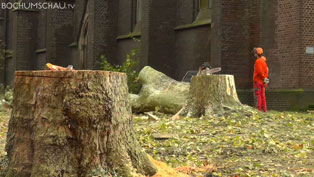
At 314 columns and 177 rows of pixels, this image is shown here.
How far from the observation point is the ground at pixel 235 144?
6.15 meters

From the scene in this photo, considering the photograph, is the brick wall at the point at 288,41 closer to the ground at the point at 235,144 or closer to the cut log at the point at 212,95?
the ground at the point at 235,144

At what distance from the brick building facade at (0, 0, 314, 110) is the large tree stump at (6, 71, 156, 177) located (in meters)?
11.1

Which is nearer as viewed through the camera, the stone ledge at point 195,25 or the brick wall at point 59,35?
the stone ledge at point 195,25

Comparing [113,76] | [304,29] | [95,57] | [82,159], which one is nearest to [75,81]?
[113,76]

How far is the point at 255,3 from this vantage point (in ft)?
53.9

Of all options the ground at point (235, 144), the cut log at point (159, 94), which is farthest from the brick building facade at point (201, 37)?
the ground at point (235, 144)

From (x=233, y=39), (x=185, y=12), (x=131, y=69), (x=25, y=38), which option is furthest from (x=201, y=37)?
(x=25, y=38)

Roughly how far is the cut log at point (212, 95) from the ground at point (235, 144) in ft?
0.77

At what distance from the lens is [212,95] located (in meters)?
10.3

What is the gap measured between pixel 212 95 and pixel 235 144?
9.73 ft

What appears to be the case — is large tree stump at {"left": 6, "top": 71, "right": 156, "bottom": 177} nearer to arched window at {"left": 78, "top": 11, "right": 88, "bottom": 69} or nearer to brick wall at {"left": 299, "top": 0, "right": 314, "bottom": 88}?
brick wall at {"left": 299, "top": 0, "right": 314, "bottom": 88}

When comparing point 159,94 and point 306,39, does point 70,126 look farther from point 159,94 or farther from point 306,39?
point 306,39

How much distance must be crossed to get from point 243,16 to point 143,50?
204 inches

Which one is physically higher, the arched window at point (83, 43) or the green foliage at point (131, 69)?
the arched window at point (83, 43)
